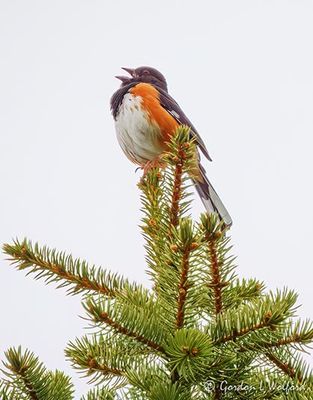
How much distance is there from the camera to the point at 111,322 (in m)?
1.35

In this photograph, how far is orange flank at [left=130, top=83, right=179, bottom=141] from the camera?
383 cm

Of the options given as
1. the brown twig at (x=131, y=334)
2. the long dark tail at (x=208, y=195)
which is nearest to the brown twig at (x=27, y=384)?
the brown twig at (x=131, y=334)

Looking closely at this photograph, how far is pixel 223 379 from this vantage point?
1.37m

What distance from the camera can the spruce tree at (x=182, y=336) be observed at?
1302mm

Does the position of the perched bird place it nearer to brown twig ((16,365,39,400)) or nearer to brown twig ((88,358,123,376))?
brown twig ((88,358,123,376))

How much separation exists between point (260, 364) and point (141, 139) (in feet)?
8.19

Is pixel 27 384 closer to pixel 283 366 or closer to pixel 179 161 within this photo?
pixel 283 366

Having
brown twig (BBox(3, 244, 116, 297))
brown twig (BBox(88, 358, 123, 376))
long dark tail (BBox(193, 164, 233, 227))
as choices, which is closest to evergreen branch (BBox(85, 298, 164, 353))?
brown twig (BBox(88, 358, 123, 376))

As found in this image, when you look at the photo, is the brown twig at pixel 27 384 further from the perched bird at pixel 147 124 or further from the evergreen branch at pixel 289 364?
the perched bird at pixel 147 124

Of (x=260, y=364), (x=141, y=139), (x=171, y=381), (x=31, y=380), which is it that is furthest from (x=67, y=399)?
(x=141, y=139)

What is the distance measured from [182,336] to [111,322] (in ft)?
0.66

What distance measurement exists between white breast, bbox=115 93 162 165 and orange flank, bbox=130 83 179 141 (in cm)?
4

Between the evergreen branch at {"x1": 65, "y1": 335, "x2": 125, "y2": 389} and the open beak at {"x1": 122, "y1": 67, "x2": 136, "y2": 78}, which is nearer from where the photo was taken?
the evergreen branch at {"x1": 65, "y1": 335, "x2": 125, "y2": 389}

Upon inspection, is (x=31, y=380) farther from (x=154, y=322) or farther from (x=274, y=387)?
(x=274, y=387)
